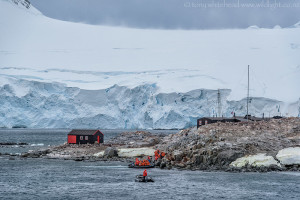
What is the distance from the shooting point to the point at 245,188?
31516 mm

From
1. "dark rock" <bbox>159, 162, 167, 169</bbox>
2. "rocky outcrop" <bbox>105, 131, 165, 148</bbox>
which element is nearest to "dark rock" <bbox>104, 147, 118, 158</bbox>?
"rocky outcrop" <bbox>105, 131, 165, 148</bbox>

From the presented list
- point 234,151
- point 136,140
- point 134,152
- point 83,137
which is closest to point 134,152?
point 134,152

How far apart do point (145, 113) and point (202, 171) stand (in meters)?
63.6

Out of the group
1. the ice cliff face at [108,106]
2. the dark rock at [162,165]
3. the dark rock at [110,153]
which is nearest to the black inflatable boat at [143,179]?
the dark rock at [162,165]

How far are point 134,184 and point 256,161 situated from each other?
Answer: 11.0m

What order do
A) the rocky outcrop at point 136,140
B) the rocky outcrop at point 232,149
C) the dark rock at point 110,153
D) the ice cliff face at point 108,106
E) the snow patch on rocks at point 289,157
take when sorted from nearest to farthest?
the snow patch on rocks at point 289,157
the rocky outcrop at point 232,149
the dark rock at point 110,153
the rocky outcrop at point 136,140
the ice cliff face at point 108,106

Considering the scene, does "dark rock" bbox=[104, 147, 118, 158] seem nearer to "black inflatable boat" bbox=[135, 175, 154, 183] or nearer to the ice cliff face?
"black inflatable boat" bbox=[135, 175, 154, 183]

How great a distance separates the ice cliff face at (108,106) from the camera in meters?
99.4

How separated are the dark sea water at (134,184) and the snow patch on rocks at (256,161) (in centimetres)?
169

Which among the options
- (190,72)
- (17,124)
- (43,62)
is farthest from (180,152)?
(43,62)

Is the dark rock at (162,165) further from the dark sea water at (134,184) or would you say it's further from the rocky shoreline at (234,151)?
the dark sea water at (134,184)

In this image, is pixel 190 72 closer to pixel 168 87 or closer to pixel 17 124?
pixel 168 87

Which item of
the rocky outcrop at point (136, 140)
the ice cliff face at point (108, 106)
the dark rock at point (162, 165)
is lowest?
the dark rock at point (162, 165)

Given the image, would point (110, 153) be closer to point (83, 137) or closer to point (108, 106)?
point (83, 137)
